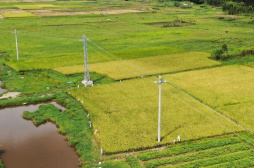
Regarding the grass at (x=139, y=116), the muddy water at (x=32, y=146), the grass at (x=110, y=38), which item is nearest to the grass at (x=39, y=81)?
the grass at (x=110, y=38)

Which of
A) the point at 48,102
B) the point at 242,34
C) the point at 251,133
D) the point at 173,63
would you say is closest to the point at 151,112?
the point at 251,133

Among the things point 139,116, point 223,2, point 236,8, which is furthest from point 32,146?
point 223,2

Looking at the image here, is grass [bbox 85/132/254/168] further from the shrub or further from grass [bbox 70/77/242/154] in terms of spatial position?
grass [bbox 70/77/242/154]

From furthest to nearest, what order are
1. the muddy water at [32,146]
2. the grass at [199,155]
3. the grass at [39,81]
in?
the grass at [39,81] < the muddy water at [32,146] < the grass at [199,155]

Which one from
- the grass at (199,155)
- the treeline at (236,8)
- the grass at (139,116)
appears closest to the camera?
the grass at (199,155)

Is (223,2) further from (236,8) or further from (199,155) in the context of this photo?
(199,155)

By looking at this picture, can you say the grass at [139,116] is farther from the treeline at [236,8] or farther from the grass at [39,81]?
the treeline at [236,8]
